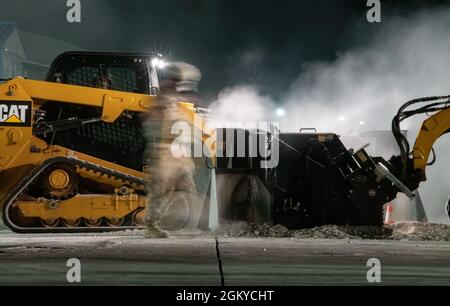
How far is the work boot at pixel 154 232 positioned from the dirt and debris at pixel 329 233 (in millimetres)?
927

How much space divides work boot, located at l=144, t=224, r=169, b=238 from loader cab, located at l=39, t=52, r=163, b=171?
1267mm

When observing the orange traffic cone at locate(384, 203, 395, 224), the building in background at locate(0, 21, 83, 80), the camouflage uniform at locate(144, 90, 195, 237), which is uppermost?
the building in background at locate(0, 21, 83, 80)

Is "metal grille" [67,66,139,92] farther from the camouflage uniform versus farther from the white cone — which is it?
the white cone

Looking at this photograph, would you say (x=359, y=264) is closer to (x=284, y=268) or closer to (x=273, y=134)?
(x=284, y=268)

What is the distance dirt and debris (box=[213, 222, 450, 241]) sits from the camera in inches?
330

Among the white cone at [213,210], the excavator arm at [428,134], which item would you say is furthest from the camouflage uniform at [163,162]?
the excavator arm at [428,134]

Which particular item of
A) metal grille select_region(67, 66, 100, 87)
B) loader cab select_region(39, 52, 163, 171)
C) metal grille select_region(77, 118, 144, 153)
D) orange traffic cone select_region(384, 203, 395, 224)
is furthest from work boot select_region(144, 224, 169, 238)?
orange traffic cone select_region(384, 203, 395, 224)

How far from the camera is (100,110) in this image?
8750mm

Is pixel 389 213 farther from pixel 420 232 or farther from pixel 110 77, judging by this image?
pixel 110 77

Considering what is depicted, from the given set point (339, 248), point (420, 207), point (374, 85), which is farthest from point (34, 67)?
point (339, 248)

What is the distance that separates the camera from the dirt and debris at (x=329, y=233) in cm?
839

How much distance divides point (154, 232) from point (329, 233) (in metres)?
2.45

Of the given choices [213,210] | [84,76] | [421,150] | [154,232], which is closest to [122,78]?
[84,76]
